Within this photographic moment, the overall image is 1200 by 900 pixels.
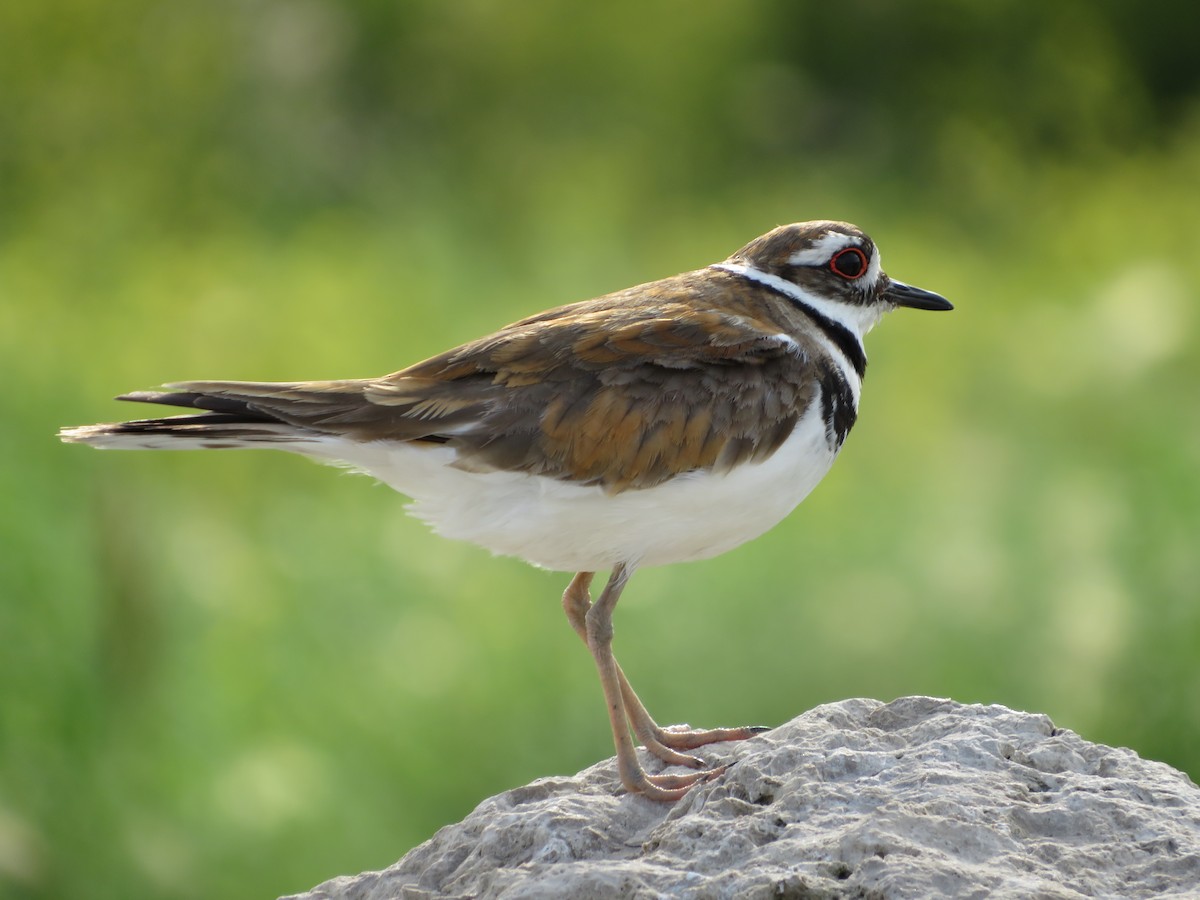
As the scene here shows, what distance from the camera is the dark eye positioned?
12.9 ft

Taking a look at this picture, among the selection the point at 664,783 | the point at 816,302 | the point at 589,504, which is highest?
the point at 816,302

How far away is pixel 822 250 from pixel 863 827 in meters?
1.62

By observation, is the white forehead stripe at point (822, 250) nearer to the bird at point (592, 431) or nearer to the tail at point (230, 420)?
the bird at point (592, 431)

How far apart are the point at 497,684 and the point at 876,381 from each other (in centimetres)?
248

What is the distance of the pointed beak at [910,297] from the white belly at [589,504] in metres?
0.60

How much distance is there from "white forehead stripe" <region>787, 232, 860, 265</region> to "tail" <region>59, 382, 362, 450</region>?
119 centimetres

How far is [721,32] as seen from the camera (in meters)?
9.80

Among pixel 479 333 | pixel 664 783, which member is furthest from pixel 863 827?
pixel 479 333

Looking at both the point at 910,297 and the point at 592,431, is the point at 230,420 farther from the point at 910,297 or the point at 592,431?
the point at 910,297

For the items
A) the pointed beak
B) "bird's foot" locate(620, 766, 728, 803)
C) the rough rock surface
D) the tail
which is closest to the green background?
the pointed beak

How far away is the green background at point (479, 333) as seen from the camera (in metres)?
5.44

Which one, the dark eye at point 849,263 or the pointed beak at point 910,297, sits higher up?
the dark eye at point 849,263

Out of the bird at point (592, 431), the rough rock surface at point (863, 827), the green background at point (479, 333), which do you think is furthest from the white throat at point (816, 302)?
the green background at point (479, 333)

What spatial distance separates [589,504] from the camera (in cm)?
344
